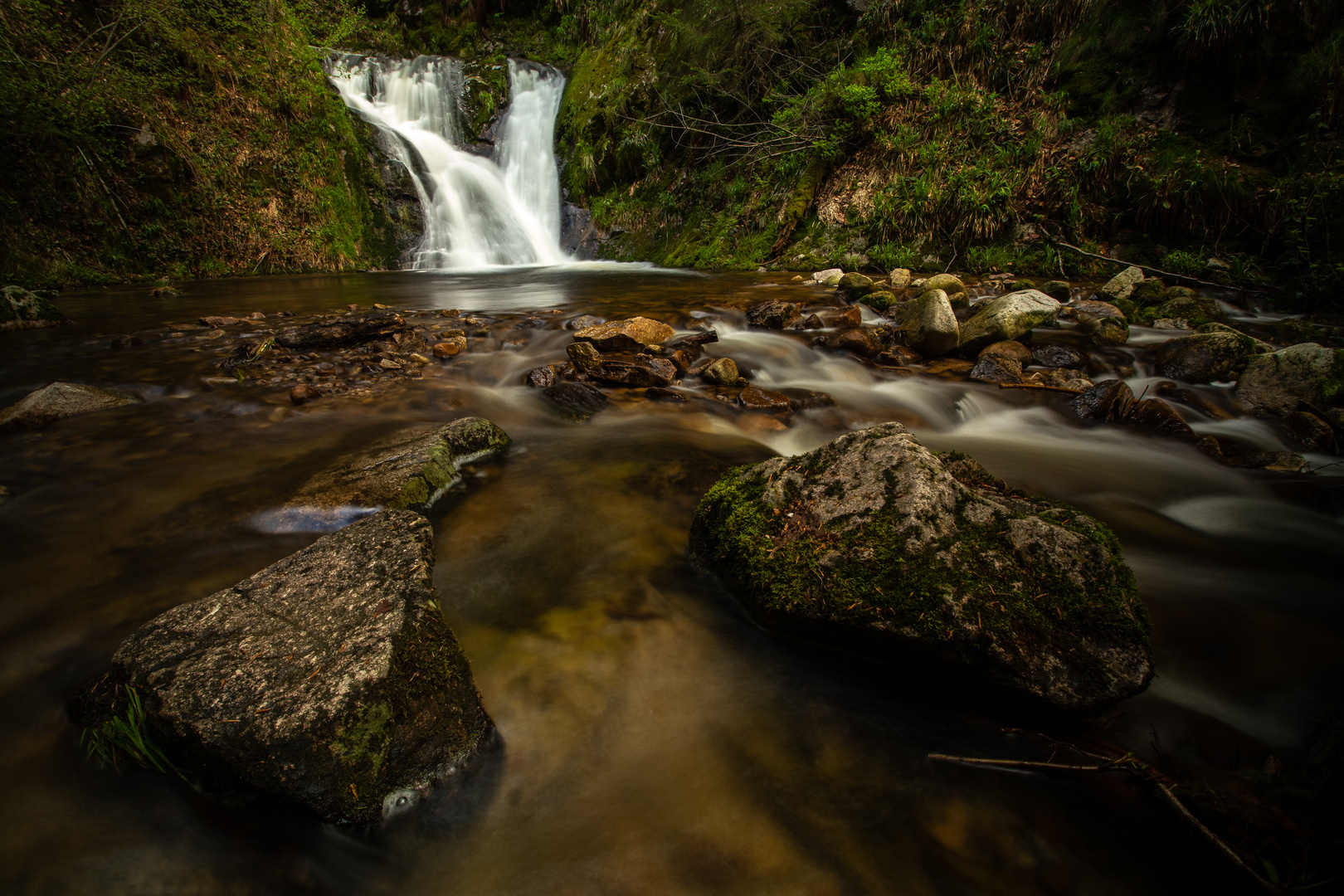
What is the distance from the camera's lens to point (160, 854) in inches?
57.0

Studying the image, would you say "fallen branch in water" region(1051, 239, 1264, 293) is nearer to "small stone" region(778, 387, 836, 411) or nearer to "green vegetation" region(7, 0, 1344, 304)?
"green vegetation" region(7, 0, 1344, 304)

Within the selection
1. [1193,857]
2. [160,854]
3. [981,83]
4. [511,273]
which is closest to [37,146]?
[511,273]

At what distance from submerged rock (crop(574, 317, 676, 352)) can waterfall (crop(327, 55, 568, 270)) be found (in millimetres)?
11022

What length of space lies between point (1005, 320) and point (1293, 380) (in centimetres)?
233

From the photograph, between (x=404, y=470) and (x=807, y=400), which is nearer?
(x=404, y=470)

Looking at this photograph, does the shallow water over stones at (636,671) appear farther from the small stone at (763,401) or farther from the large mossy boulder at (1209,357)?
the large mossy boulder at (1209,357)

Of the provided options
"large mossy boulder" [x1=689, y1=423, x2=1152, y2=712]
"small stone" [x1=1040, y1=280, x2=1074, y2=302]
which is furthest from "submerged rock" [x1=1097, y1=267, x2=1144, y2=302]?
"large mossy boulder" [x1=689, y1=423, x2=1152, y2=712]

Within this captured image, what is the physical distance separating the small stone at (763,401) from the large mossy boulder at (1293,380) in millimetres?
4171

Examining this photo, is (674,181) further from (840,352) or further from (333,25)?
(840,352)

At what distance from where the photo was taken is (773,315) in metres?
7.59

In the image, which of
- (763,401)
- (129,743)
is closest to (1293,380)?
(763,401)

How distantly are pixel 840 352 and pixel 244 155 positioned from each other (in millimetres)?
15673

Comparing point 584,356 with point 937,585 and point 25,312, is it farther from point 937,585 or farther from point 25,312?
point 25,312

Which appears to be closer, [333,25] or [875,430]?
[875,430]
